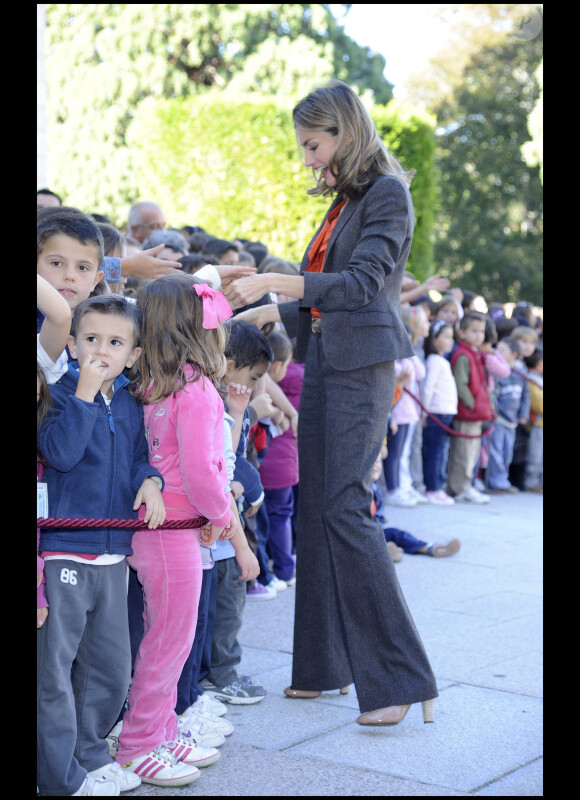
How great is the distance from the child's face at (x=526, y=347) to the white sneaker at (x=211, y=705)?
7479 mm

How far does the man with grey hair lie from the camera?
7.85m

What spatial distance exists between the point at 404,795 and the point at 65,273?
6.13ft

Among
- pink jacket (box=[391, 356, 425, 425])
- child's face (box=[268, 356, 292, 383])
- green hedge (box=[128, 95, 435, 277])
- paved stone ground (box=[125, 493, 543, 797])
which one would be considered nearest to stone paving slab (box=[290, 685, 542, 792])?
paved stone ground (box=[125, 493, 543, 797])

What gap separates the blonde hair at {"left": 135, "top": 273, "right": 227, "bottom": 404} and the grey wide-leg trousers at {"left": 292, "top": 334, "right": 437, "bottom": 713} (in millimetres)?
705

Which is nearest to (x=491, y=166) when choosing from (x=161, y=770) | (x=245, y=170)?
(x=245, y=170)

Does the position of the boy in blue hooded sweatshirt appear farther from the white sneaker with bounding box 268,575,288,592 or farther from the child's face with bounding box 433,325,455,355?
Answer: the child's face with bounding box 433,325,455,355

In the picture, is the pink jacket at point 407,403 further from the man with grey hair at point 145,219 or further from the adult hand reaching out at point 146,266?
the adult hand reaching out at point 146,266

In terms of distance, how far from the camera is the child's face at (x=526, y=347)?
34.7ft

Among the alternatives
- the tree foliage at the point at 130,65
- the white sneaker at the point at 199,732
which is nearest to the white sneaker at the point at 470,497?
the white sneaker at the point at 199,732

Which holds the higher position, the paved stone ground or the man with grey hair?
the man with grey hair

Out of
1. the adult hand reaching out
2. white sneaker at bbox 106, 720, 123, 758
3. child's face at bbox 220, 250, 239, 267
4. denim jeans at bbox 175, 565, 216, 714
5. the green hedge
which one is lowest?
white sneaker at bbox 106, 720, 123, 758

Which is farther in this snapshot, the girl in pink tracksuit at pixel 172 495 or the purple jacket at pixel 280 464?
the purple jacket at pixel 280 464
